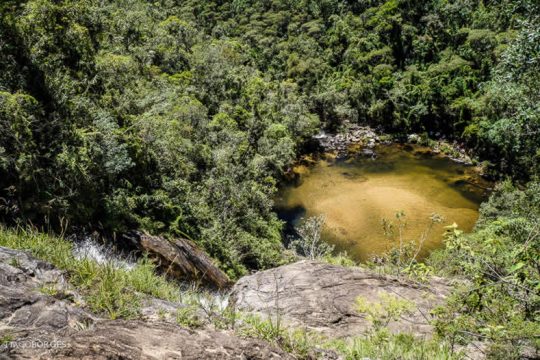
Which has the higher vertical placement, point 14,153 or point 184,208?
point 14,153

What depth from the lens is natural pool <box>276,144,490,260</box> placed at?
2398 cm

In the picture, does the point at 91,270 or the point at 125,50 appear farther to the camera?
the point at 125,50

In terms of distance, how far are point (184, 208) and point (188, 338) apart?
11.1 metres

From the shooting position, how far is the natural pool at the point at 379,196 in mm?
23984

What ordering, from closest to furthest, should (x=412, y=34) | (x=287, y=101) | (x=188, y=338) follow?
(x=188, y=338)
(x=287, y=101)
(x=412, y=34)

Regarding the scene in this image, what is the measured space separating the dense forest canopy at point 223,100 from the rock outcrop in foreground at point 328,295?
3908 millimetres

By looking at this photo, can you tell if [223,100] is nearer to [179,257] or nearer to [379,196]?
[379,196]

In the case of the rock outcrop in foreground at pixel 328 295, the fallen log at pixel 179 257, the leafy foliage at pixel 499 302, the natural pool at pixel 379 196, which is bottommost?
the natural pool at pixel 379 196

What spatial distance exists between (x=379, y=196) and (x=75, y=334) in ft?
91.5

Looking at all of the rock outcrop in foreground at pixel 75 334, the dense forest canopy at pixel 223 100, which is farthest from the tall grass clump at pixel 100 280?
the dense forest canopy at pixel 223 100

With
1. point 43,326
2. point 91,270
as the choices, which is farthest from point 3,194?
point 43,326

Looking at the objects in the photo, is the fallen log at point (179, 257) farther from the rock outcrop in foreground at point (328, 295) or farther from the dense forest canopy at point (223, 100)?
the rock outcrop in foreground at point (328, 295)

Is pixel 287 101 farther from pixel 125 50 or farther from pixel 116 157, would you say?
pixel 116 157

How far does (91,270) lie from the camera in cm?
433
